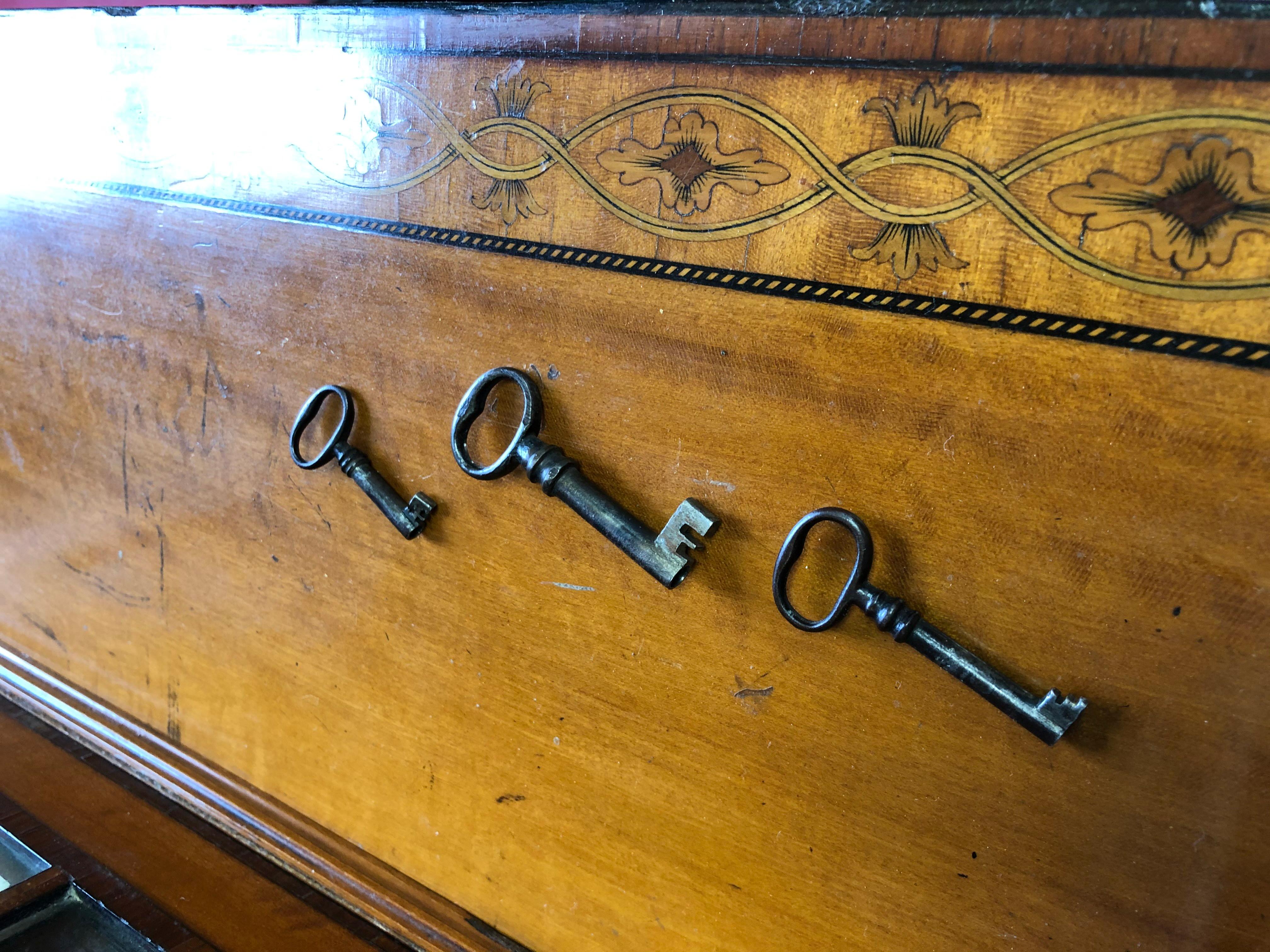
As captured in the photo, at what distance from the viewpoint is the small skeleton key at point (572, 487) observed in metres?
0.74

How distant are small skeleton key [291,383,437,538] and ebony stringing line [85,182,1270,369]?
17 centimetres

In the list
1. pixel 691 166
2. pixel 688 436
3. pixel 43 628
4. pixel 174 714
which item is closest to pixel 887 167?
pixel 691 166

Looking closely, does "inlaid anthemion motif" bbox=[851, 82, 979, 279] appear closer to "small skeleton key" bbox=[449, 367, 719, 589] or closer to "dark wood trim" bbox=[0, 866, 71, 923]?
"small skeleton key" bbox=[449, 367, 719, 589]

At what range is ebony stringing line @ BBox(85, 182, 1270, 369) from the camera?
565 mm

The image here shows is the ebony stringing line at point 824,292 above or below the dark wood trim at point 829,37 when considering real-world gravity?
below

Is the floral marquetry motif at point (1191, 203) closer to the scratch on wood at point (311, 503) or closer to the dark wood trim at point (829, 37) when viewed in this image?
the dark wood trim at point (829, 37)

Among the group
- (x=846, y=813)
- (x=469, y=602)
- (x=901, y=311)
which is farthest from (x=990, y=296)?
(x=469, y=602)

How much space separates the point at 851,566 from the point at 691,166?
1.10 ft

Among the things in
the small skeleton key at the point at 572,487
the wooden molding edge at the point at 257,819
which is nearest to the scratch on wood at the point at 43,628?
the wooden molding edge at the point at 257,819

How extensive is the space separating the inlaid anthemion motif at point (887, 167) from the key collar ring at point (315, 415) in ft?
0.70

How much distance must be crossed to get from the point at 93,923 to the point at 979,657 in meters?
0.95

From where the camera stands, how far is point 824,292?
673 mm

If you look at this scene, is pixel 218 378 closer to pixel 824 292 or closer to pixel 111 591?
pixel 111 591

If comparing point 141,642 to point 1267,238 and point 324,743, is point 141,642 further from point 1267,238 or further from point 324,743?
point 1267,238
